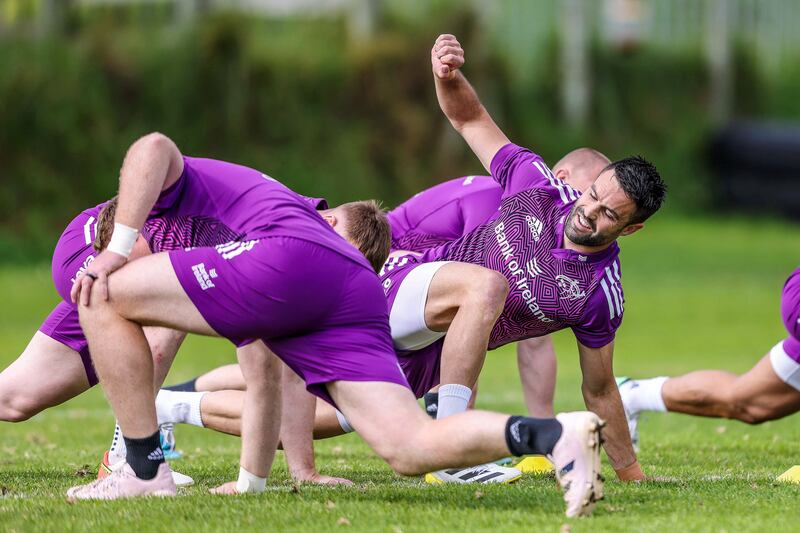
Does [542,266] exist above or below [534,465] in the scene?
above

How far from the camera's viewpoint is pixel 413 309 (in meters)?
7.03

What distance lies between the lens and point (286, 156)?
24406mm

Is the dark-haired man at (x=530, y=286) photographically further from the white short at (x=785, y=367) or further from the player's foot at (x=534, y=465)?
the white short at (x=785, y=367)

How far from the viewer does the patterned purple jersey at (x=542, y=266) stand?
22.4ft

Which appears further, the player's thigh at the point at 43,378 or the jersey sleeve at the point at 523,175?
the jersey sleeve at the point at 523,175

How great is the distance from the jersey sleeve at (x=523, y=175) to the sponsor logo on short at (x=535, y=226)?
0.20 meters

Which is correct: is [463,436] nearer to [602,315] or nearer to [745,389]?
[602,315]

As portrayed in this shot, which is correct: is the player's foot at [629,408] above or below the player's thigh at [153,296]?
below

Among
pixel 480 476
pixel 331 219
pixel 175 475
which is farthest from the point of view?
pixel 175 475

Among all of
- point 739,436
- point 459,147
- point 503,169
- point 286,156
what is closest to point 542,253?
point 503,169

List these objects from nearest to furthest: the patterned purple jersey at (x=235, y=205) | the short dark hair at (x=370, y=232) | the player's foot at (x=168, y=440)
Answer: the patterned purple jersey at (x=235, y=205)
the short dark hair at (x=370, y=232)
the player's foot at (x=168, y=440)

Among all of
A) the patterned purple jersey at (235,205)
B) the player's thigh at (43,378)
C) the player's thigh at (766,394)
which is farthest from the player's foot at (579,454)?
the player's thigh at (43,378)

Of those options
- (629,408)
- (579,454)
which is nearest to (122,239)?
(579,454)

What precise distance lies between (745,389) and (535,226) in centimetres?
174
